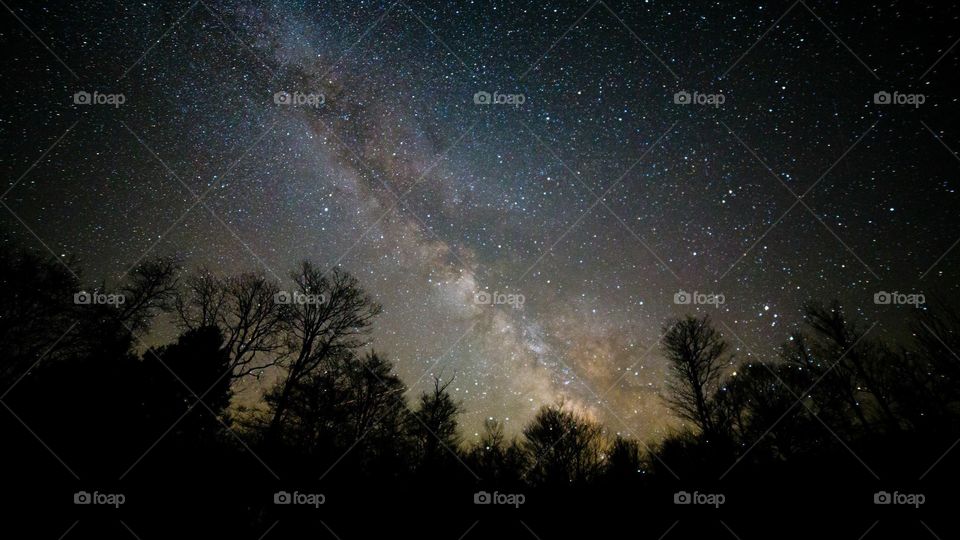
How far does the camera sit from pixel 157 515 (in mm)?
8211

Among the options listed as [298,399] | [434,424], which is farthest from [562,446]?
[298,399]

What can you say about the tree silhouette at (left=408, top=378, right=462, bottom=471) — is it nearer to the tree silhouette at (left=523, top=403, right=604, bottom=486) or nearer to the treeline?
the treeline

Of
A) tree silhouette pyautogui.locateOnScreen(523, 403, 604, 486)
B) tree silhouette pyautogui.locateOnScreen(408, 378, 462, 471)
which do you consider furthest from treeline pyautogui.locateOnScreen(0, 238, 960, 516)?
tree silhouette pyautogui.locateOnScreen(523, 403, 604, 486)

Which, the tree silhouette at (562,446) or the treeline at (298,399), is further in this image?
the tree silhouette at (562,446)

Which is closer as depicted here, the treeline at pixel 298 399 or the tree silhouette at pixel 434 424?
the treeline at pixel 298 399

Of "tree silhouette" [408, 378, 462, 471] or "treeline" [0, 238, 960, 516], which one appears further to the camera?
"tree silhouette" [408, 378, 462, 471]

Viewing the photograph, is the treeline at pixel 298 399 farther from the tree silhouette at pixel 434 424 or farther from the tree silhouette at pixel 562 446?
the tree silhouette at pixel 562 446

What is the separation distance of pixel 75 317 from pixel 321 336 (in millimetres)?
12192

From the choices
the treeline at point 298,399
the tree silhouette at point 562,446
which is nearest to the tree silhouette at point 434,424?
the treeline at point 298,399

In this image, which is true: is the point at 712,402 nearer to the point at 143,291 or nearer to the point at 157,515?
the point at 157,515

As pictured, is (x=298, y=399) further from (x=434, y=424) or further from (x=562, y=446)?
(x=562, y=446)

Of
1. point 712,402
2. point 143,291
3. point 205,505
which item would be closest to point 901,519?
point 712,402

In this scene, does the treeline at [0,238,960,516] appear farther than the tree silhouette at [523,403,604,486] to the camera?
No

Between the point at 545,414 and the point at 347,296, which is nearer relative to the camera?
the point at 347,296
